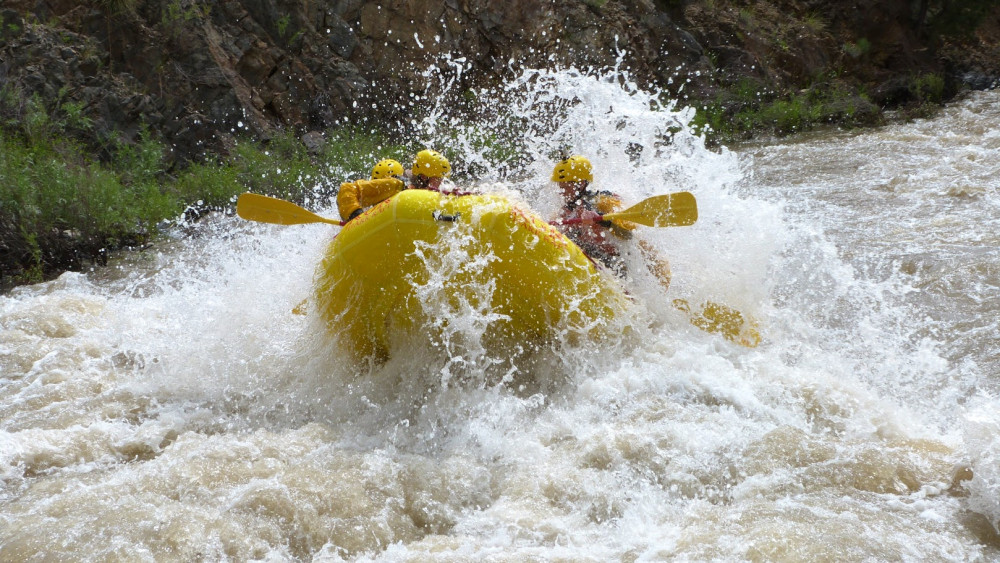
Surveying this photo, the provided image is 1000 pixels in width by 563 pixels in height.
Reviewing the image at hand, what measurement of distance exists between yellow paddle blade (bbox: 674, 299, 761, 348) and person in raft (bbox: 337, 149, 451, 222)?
1507 mm

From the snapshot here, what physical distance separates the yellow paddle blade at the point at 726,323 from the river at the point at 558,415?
7 centimetres

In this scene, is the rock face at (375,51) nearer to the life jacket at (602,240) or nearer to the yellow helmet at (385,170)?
the yellow helmet at (385,170)

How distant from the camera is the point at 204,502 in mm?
2756

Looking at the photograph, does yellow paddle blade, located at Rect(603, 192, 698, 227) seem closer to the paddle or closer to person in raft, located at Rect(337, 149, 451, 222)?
the paddle

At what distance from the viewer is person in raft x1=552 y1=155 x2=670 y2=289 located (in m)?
4.38

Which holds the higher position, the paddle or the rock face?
the rock face

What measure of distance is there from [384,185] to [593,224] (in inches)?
46.3

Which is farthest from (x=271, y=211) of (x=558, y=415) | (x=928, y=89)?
(x=928, y=89)

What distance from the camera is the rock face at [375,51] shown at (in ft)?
25.4

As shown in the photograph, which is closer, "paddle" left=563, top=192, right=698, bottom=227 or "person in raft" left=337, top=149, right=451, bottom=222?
"paddle" left=563, top=192, right=698, bottom=227

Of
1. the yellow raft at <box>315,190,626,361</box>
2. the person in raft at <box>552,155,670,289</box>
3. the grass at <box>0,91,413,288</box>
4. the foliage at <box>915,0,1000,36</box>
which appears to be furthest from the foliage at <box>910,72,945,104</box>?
the yellow raft at <box>315,190,626,361</box>

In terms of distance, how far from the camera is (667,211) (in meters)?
4.12

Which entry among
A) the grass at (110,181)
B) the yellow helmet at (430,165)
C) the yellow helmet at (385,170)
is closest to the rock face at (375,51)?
the grass at (110,181)

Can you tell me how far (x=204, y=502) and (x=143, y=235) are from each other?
13.8ft
